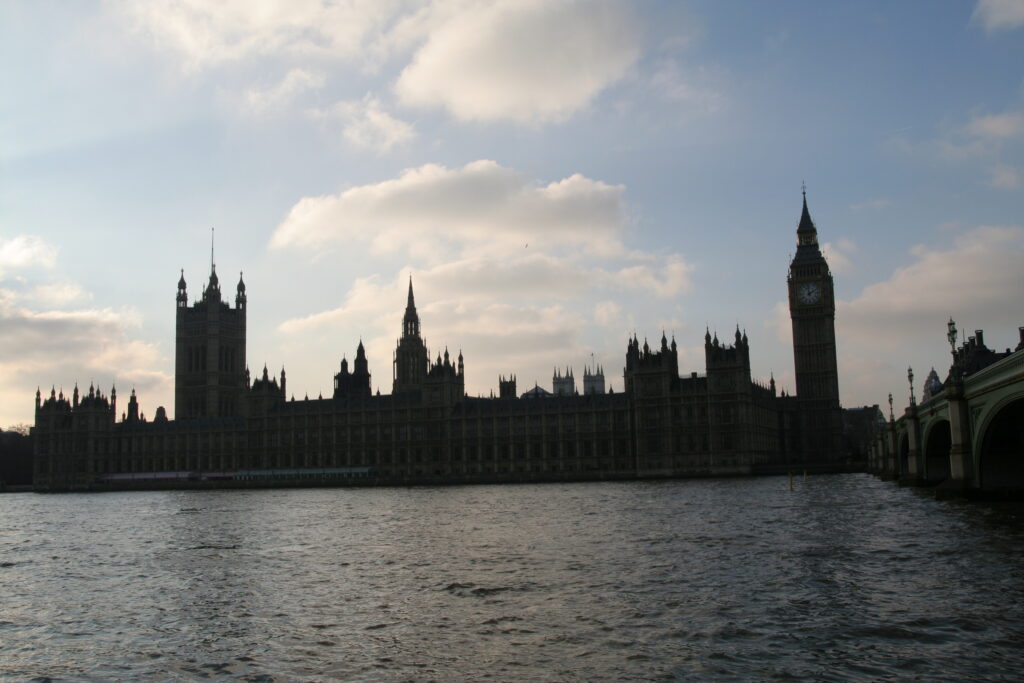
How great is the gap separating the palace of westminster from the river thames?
74973 mm

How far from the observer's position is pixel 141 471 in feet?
527

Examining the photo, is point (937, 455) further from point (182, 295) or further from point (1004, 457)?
point (182, 295)

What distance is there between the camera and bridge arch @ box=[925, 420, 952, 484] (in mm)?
67938

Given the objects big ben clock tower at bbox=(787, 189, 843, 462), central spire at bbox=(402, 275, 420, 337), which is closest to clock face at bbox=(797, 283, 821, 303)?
big ben clock tower at bbox=(787, 189, 843, 462)

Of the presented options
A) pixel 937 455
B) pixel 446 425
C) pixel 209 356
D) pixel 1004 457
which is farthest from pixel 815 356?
pixel 209 356

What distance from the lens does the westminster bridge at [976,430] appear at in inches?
1606

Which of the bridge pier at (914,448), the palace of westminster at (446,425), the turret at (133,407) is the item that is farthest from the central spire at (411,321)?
the bridge pier at (914,448)

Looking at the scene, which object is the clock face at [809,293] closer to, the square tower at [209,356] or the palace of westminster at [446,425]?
the palace of westminster at [446,425]

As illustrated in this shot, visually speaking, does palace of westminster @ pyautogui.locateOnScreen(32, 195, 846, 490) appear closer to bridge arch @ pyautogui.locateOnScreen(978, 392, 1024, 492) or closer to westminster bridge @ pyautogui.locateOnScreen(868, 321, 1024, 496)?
westminster bridge @ pyautogui.locateOnScreen(868, 321, 1024, 496)

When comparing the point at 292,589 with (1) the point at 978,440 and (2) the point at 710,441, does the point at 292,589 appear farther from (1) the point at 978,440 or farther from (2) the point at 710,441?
(2) the point at 710,441

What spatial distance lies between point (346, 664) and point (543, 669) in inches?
158

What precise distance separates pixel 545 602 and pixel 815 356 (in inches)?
4914

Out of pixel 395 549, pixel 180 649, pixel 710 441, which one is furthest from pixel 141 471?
pixel 180 649

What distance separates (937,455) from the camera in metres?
72.8
